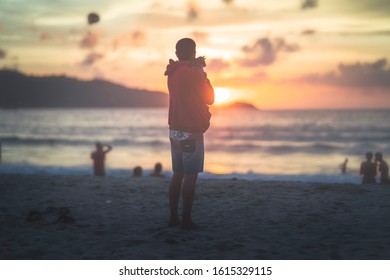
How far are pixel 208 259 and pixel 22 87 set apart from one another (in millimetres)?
192970

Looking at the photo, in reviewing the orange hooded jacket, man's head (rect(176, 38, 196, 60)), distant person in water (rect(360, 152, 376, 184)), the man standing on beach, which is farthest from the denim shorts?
distant person in water (rect(360, 152, 376, 184))

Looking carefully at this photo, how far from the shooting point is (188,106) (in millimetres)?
4969

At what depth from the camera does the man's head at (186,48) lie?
5023mm

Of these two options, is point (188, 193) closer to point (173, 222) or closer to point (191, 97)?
point (173, 222)

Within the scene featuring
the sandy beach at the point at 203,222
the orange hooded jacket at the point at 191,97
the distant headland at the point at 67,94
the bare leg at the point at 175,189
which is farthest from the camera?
the distant headland at the point at 67,94

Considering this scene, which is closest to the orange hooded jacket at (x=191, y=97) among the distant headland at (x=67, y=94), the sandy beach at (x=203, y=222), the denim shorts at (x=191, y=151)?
the denim shorts at (x=191, y=151)

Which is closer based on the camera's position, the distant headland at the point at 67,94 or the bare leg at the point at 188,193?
the bare leg at the point at 188,193

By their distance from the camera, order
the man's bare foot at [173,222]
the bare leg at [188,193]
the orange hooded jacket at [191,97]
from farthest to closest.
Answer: the man's bare foot at [173,222]
the bare leg at [188,193]
the orange hooded jacket at [191,97]

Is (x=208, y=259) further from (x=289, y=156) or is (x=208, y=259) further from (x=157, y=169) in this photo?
(x=289, y=156)

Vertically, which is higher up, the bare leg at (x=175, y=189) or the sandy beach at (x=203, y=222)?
the bare leg at (x=175, y=189)

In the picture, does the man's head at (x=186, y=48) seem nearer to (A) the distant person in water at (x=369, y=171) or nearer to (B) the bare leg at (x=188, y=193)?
(B) the bare leg at (x=188, y=193)

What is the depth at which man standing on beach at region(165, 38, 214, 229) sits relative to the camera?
4.95 m

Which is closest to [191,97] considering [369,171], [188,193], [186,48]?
[186,48]

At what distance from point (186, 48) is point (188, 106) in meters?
0.69
